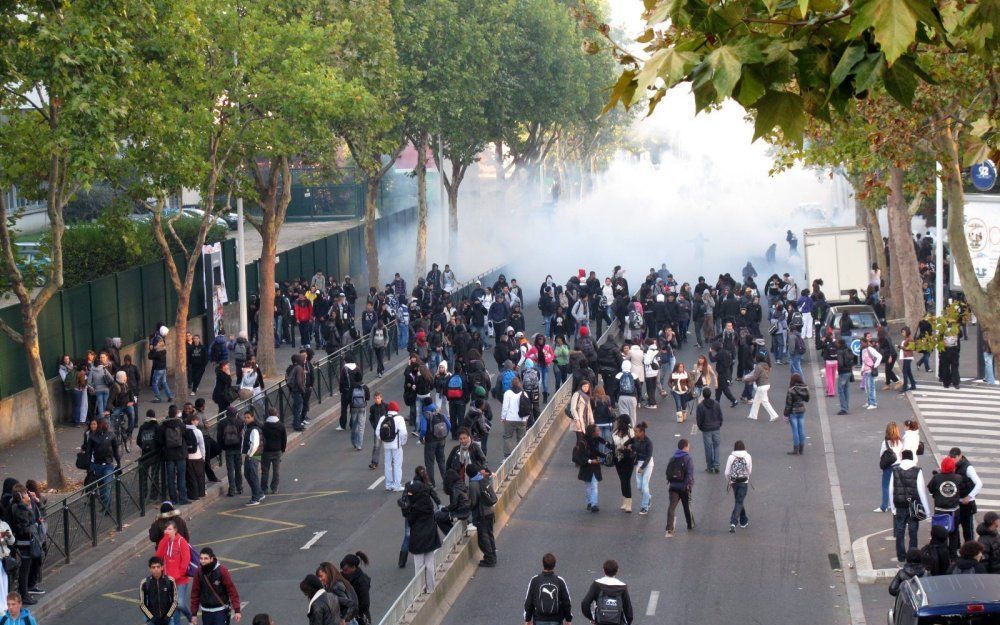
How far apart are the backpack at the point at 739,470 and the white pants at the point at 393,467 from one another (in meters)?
5.65

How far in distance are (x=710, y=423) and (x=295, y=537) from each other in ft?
23.6

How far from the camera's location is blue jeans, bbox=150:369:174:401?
105 feet

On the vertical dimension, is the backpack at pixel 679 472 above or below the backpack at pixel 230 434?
Answer: below

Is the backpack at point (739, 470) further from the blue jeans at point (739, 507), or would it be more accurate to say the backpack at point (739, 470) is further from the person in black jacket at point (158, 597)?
the person in black jacket at point (158, 597)

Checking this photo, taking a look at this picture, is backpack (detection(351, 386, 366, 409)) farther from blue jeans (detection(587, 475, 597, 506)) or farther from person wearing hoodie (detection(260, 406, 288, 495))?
blue jeans (detection(587, 475, 597, 506))

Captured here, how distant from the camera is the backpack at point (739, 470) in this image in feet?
66.1

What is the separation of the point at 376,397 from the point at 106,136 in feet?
20.3

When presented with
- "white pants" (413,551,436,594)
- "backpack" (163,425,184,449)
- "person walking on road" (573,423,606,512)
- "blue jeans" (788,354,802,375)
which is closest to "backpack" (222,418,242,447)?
"backpack" (163,425,184,449)

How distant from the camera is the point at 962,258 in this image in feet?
46.0

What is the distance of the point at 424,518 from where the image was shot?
17281 mm

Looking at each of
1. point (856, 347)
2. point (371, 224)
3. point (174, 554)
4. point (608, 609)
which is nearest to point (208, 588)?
point (174, 554)

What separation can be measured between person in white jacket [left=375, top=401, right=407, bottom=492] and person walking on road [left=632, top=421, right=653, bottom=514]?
3.76 m

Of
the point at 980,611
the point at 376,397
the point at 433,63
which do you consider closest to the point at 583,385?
the point at 376,397

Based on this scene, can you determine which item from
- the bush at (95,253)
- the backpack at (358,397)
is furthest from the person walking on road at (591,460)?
the bush at (95,253)
